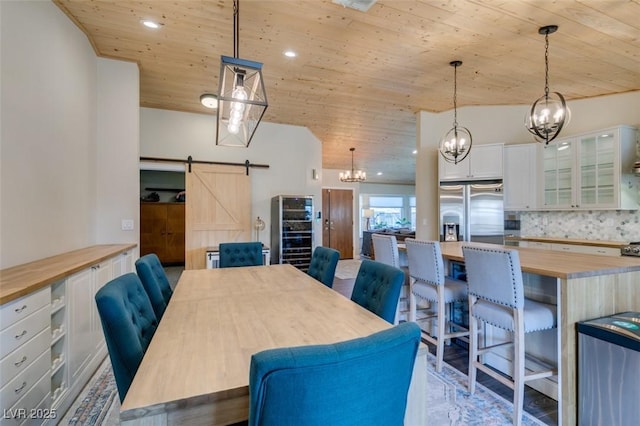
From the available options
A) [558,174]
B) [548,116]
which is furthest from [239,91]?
[558,174]

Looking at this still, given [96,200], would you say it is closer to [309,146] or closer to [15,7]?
[15,7]

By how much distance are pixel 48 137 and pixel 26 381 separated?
1908 mm

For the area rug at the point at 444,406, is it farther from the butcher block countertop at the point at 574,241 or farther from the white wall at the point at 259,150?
the white wall at the point at 259,150

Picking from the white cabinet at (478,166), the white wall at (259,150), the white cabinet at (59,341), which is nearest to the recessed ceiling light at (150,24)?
the white wall at (259,150)

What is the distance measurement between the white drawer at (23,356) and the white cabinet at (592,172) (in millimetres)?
5819

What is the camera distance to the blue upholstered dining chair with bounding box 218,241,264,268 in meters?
3.30

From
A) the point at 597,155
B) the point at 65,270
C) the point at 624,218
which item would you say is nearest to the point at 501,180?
the point at 597,155

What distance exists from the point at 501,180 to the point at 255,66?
4090 mm

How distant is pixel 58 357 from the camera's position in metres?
1.96

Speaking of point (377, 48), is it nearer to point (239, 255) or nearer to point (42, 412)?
point (239, 255)

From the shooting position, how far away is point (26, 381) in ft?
5.11

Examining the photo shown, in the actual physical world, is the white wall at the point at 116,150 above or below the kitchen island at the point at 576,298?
above

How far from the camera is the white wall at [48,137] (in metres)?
2.05

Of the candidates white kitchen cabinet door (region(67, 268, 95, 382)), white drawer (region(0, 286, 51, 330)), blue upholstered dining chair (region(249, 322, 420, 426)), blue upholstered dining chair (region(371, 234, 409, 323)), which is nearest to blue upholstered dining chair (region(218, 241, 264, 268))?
white kitchen cabinet door (region(67, 268, 95, 382))
